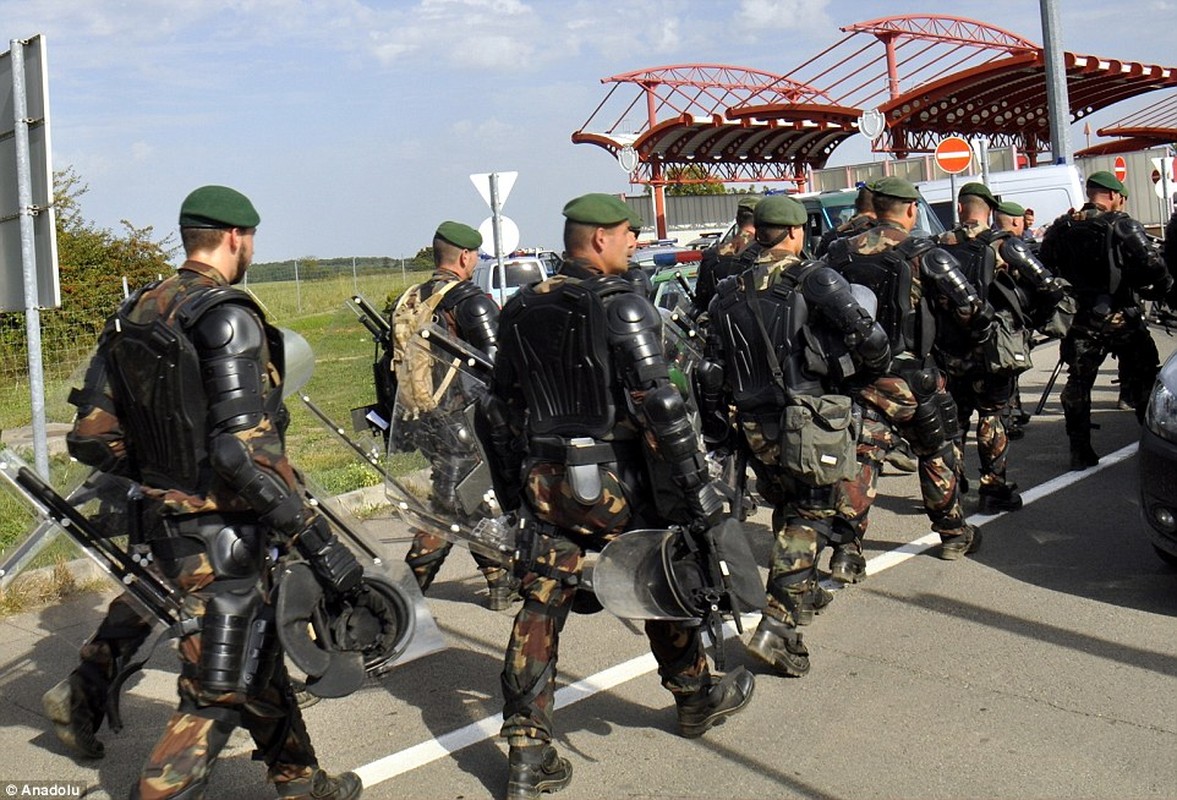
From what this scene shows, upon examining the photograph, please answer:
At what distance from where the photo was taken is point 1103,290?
26.4ft

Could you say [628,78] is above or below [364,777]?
above

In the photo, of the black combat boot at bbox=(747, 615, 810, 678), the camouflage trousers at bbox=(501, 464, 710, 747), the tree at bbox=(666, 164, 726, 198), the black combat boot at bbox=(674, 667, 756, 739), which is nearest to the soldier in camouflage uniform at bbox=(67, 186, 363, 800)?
the camouflage trousers at bbox=(501, 464, 710, 747)

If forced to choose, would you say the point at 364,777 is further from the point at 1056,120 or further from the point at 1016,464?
the point at 1056,120

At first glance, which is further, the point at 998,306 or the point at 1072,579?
the point at 998,306

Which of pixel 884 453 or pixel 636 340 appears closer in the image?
pixel 636 340

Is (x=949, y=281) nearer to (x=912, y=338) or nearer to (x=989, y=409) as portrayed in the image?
(x=912, y=338)

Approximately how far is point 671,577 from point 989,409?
3950 millimetres

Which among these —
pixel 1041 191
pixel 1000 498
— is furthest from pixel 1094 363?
pixel 1041 191

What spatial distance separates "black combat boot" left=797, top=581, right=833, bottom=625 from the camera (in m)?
5.36

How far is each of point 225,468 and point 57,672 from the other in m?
2.94

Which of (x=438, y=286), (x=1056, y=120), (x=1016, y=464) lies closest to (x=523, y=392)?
(x=438, y=286)

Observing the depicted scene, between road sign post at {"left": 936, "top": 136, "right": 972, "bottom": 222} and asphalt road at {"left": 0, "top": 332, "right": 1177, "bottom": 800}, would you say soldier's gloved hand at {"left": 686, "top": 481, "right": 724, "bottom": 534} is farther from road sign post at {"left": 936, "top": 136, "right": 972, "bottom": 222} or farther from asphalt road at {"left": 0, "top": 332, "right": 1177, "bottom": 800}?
road sign post at {"left": 936, "top": 136, "right": 972, "bottom": 222}

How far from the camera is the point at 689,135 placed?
137ft

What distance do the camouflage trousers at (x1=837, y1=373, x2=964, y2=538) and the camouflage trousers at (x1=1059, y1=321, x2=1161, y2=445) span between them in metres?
1.83
